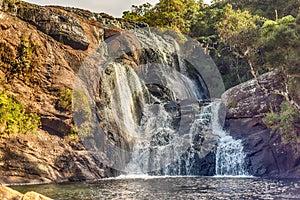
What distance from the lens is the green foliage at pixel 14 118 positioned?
19.6 meters

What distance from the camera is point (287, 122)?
68.6 feet

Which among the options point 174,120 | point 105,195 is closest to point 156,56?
point 174,120

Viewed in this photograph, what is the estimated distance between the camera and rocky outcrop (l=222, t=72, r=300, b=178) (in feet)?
71.2

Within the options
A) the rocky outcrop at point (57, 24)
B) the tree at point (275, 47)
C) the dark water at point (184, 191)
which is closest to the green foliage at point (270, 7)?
the tree at point (275, 47)

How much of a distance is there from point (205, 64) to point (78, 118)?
23167 millimetres

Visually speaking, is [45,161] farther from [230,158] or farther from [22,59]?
[230,158]

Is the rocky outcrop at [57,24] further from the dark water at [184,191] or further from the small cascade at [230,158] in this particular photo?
the small cascade at [230,158]

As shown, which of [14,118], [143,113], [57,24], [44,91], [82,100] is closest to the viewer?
[14,118]

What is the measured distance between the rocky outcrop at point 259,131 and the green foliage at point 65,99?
11.9m

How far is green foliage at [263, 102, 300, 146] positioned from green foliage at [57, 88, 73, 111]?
12.9 meters

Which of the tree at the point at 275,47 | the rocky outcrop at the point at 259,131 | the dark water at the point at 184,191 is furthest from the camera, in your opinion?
the rocky outcrop at the point at 259,131

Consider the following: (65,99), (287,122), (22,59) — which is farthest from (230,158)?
(22,59)

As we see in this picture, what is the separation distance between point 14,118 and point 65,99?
3.82 metres

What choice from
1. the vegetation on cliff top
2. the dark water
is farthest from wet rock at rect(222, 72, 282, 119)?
the dark water
